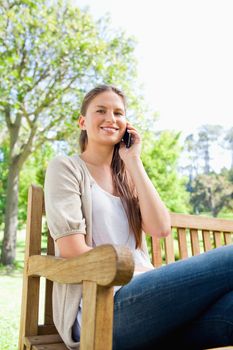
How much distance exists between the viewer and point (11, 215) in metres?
10.1

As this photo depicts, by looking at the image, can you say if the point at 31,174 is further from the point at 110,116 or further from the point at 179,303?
the point at 179,303

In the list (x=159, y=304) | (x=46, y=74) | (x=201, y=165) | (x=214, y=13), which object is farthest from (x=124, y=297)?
(x=214, y=13)

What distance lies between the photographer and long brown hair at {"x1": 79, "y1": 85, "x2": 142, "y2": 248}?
59.2 inches

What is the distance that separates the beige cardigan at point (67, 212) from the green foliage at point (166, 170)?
36.8 ft

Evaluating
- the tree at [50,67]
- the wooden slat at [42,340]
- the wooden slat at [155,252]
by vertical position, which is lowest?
the wooden slat at [42,340]

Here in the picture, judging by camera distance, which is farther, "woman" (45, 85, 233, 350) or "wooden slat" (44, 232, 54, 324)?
"wooden slat" (44, 232, 54, 324)

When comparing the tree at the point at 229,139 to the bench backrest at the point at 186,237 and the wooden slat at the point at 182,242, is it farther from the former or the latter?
the wooden slat at the point at 182,242

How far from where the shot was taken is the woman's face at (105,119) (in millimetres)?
1576

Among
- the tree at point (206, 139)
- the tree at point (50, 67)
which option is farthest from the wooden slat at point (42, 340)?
the tree at point (206, 139)

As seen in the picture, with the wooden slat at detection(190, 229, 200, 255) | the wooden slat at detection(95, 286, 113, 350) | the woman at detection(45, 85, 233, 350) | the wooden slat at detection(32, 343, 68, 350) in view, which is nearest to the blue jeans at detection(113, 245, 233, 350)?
the woman at detection(45, 85, 233, 350)

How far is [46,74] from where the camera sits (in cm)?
947

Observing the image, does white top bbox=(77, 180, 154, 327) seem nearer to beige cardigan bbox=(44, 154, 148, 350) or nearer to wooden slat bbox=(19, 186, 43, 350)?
beige cardigan bbox=(44, 154, 148, 350)

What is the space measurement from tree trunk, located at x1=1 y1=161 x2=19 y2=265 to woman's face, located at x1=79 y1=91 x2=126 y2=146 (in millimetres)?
8658

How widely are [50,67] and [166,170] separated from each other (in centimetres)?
581
